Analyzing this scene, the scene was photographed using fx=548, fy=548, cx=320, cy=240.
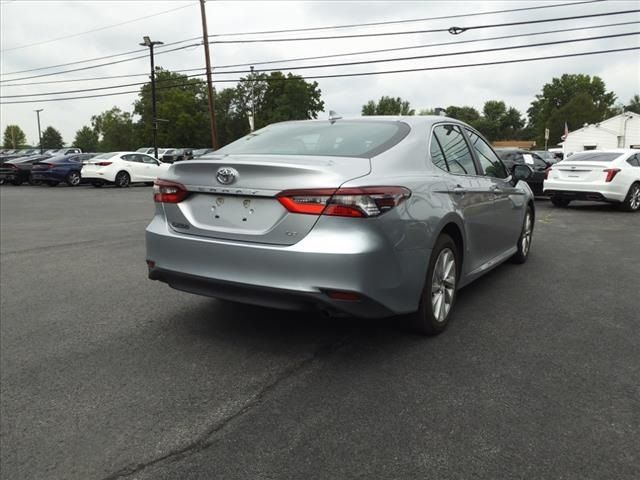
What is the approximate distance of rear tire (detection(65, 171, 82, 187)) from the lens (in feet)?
79.9

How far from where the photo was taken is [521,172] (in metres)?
5.89

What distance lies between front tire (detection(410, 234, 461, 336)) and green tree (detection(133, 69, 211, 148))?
252 feet

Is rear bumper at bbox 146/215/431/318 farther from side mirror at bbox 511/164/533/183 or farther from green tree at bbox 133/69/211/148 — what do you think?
green tree at bbox 133/69/211/148

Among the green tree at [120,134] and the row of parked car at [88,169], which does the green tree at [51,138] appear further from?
the row of parked car at [88,169]

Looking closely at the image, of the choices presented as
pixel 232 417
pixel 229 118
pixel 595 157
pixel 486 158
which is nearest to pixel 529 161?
pixel 595 157

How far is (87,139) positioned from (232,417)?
154 m

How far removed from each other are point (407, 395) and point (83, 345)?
2261 mm

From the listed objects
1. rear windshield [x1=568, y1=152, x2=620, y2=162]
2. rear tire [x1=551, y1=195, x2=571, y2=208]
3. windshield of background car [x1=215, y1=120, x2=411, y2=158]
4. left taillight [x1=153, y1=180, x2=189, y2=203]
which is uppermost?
windshield of background car [x1=215, y1=120, x2=411, y2=158]

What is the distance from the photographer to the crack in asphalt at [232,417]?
7.63 ft

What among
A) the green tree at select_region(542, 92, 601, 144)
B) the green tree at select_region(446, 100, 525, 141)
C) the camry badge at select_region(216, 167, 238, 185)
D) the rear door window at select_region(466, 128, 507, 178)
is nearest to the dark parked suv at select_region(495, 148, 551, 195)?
the rear door window at select_region(466, 128, 507, 178)

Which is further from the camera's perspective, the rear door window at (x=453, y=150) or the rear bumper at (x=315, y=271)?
the rear door window at (x=453, y=150)

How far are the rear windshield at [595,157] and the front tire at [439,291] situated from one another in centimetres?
1040

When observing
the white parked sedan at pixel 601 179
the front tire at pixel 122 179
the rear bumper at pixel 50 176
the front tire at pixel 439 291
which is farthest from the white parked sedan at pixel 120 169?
the front tire at pixel 439 291

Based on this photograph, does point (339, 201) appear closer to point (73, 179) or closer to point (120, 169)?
point (120, 169)
